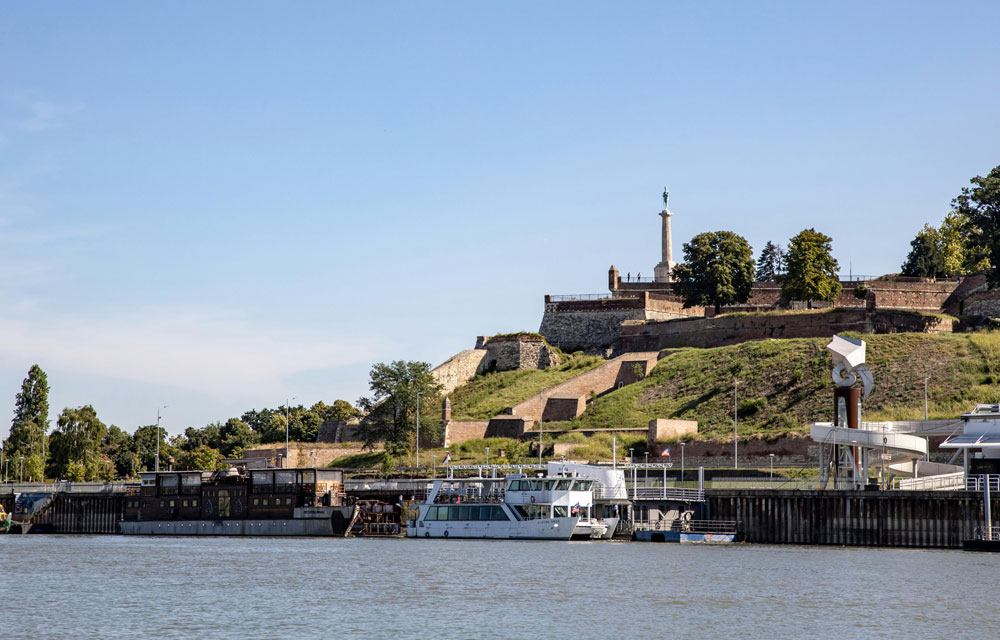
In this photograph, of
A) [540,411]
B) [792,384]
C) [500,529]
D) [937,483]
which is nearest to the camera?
[937,483]

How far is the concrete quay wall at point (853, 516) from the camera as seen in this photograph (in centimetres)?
6581

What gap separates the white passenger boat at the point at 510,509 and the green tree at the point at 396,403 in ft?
97.5

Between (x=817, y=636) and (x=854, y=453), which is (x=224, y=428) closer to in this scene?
(x=854, y=453)

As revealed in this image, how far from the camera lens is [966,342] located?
101 meters

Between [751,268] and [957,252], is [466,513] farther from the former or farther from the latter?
[957,252]

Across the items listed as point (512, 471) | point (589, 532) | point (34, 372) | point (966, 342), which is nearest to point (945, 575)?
point (589, 532)

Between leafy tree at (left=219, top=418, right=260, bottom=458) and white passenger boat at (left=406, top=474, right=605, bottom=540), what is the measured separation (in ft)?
225

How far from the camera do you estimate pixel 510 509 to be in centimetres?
7756

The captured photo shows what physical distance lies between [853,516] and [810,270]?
49.8 m

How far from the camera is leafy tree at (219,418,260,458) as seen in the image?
152m

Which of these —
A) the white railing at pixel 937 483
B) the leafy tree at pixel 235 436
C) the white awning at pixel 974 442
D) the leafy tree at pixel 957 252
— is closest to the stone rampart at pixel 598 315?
the leafy tree at pixel 957 252

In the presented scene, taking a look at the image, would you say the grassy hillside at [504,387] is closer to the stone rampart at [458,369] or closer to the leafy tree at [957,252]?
the stone rampart at [458,369]

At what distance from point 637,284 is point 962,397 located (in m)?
46.5

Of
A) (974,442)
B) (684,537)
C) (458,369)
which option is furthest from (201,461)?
(974,442)
